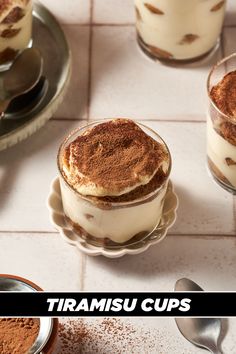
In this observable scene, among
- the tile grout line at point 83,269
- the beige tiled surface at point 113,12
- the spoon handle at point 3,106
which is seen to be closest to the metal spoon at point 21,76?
the spoon handle at point 3,106

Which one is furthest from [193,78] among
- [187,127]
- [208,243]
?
[208,243]

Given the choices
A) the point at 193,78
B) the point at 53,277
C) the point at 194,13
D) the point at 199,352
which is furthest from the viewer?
the point at 193,78

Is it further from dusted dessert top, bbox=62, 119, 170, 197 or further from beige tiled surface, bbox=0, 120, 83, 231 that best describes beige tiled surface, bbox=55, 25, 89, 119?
dusted dessert top, bbox=62, 119, 170, 197

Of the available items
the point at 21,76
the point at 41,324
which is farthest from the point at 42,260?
the point at 21,76

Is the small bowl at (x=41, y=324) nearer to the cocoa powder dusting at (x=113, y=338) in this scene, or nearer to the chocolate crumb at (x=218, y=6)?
the cocoa powder dusting at (x=113, y=338)

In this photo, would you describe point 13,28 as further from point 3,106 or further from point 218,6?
point 218,6

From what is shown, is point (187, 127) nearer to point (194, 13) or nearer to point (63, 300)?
→ point (194, 13)
